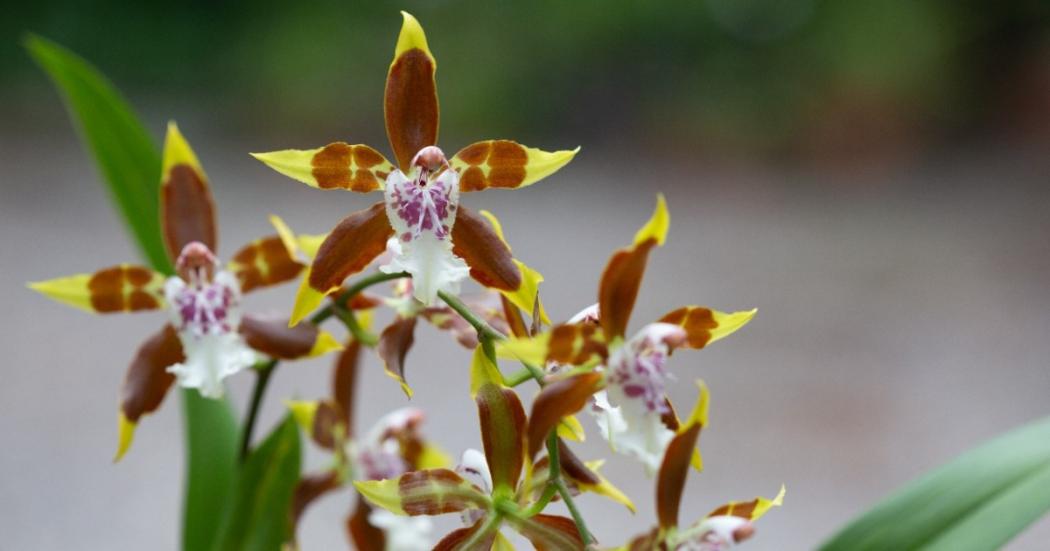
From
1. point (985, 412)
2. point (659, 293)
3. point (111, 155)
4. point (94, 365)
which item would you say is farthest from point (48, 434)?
point (985, 412)

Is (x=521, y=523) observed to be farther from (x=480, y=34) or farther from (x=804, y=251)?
(x=480, y=34)

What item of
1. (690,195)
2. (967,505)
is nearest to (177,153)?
(967,505)

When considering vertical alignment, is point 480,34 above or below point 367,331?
above

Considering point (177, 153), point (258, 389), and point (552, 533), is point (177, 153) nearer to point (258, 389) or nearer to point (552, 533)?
point (258, 389)

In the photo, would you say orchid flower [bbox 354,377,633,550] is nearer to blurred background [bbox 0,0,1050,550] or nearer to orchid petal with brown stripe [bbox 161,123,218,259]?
orchid petal with brown stripe [bbox 161,123,218,259]

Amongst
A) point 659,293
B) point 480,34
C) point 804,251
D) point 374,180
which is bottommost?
point 374,180

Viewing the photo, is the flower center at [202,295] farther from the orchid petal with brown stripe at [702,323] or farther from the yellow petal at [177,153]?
the orchid petal with brown stripe at [702,323]
